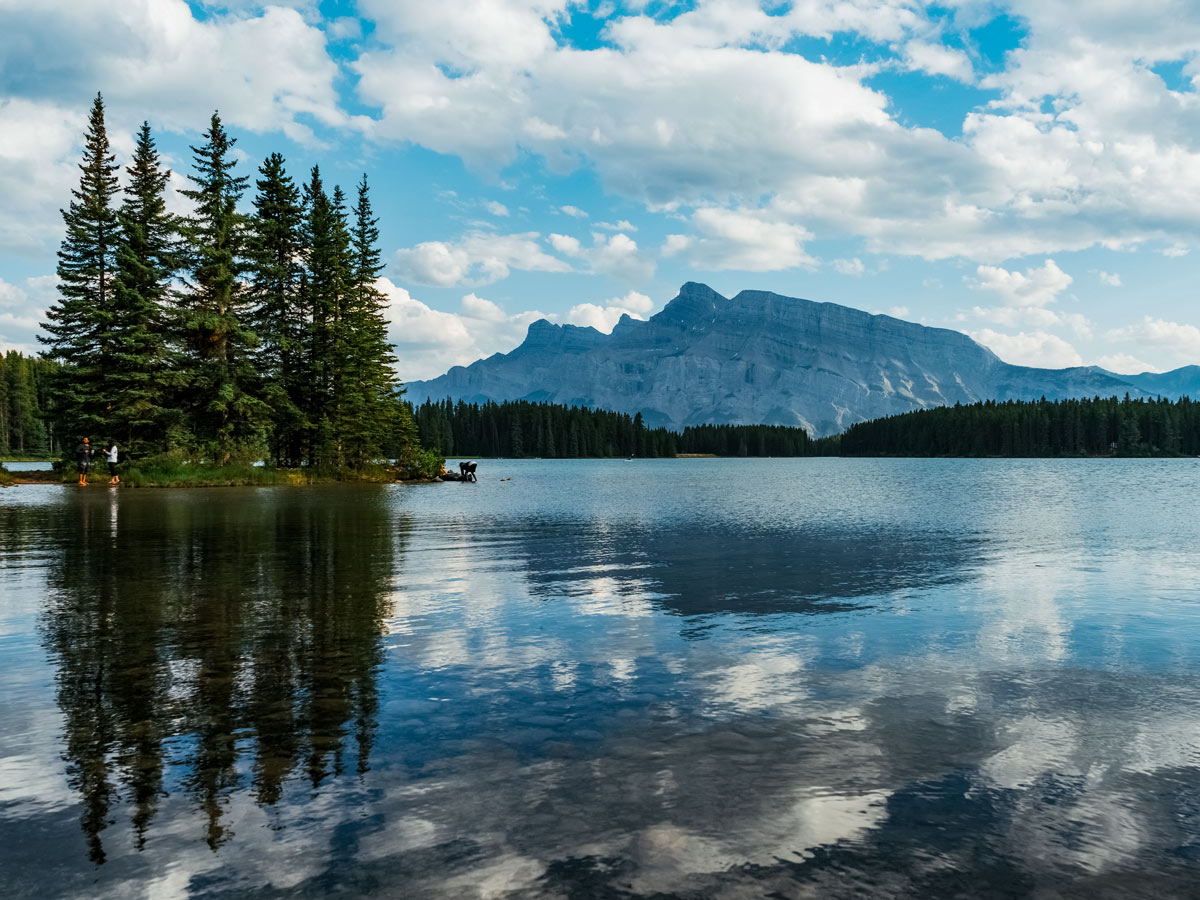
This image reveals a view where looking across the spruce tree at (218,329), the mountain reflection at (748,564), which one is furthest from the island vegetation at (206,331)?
the mountain reflection at (748,564)

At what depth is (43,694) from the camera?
847 centimetres

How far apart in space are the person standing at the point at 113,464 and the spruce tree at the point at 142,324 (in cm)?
158

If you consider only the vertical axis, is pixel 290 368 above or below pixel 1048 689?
above

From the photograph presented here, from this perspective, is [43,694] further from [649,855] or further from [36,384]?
[36,384]

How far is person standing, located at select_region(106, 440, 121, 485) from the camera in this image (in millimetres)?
51781

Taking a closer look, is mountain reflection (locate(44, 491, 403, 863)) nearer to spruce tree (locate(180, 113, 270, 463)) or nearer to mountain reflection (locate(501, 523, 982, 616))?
mountain reflection (locate(501, 523, 982, 616))

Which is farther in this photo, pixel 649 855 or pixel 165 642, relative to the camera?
pixel 165 642

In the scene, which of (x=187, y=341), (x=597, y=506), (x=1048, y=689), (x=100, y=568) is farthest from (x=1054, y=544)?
(x=187, y=341)

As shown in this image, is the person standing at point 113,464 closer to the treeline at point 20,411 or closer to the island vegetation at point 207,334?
the island vegetation at point 207,334

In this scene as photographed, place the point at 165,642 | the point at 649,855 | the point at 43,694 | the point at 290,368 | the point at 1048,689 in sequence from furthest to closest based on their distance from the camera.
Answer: the point at 290,368, the point at 165,642, the point at 1048,689, the point at 43,694, the point at 649,855

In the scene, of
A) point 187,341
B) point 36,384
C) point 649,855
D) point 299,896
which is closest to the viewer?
point 299,896

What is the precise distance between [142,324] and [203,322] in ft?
15.8

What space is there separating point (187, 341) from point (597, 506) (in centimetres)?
3565

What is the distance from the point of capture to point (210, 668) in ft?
31.0
